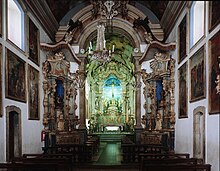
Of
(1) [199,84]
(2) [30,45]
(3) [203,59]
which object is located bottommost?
(1) [199,84]

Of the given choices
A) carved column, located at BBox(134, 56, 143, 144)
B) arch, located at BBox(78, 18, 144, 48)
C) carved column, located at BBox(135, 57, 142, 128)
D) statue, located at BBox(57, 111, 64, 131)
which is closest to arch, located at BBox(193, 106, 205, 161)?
carved column, located at BBox(134, 56, 143, 144)

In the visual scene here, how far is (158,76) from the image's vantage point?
1502cm

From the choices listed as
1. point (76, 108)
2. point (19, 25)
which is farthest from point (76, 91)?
point (19, 25)

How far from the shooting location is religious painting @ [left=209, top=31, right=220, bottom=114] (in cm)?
720

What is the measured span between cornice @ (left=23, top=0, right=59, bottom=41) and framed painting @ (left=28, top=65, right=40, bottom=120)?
7.60 ft

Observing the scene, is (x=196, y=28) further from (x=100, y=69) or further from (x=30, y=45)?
(x=100, y=69)

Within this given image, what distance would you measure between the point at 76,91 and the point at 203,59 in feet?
31.9

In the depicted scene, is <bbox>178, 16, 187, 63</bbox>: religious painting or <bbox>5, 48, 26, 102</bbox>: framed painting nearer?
<bbox>178, 16, 187, 63</bbox>: religious painting

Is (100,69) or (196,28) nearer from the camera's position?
(196,28)

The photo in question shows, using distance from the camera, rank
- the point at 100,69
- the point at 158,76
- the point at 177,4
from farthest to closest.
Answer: the point at 100,69 < the point at 158,76 < the point at 177,4

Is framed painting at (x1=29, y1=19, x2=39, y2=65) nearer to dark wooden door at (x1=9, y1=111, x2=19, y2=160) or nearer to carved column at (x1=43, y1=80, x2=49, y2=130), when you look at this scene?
carved column at (x1=43, y1=80, x2=49, y2=130)

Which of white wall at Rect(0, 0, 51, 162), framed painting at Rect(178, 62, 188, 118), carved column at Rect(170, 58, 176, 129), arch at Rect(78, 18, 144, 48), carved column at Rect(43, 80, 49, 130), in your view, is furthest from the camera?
arch at Rect(78, 18, 144, 48)

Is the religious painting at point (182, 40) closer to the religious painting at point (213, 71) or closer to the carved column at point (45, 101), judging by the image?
the religious painting at point (213, 71)

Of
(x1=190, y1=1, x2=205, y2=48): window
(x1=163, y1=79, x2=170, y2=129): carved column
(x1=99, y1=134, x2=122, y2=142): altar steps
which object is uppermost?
(x1=190, y1=1, x2=205, y2=48): window
